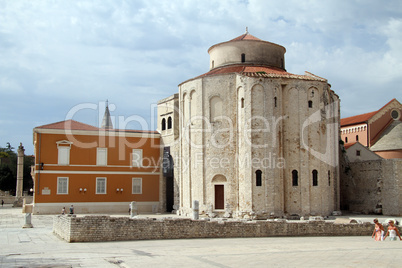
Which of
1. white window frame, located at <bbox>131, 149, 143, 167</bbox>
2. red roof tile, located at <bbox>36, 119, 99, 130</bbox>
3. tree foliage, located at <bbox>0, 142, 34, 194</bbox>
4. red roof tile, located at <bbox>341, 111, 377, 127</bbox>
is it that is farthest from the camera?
tree foliage, located at <bbox>0, 142, 34, 194</bbox>

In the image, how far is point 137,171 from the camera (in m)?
39.0

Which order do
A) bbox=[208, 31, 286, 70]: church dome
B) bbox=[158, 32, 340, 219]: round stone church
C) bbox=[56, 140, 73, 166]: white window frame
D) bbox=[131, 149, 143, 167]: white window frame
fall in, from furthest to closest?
bbox=[131, 149, 143, 167]: white window frame → bbox=[56, 140, 73, 166]: white window frame → bbox=[208, 31, 286, 70]: church dome → bbox=[158, 32, 340, 219]: round stone church

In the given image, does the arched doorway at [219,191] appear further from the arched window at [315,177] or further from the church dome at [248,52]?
the church dome at [248,52]

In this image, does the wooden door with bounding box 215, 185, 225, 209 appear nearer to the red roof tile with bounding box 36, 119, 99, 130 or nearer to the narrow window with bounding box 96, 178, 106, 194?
the narrow window with bounding box 96, 178, 106, 194

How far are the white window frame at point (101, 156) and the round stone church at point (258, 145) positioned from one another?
23.6 feet

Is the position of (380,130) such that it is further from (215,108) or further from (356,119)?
(215,108)

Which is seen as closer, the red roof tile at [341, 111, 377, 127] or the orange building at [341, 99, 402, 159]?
the orange building at [341, 99, 402, 159]

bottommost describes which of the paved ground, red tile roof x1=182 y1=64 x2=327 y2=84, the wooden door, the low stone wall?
the paved ground

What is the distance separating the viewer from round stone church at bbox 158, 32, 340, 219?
101 feet

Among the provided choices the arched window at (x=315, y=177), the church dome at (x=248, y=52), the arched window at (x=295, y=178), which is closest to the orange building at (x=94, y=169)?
the church dome at (x=248, y=52)

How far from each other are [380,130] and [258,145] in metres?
21.5

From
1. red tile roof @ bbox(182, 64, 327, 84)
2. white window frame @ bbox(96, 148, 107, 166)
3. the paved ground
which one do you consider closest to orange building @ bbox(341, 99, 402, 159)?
red tile roof @ bbox(182, 64, 327, 84)

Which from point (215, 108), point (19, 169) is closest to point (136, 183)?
point (215, 108)

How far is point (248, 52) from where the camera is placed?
3553 centimetres
